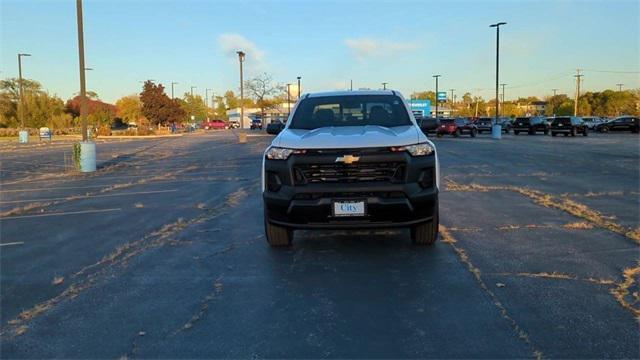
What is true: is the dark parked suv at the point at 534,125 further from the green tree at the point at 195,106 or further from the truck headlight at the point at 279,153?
the green tree at the point at 195,106

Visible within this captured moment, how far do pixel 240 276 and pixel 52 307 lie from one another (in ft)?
5.54

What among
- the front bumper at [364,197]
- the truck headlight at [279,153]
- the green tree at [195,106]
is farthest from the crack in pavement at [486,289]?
the green tree at [195,106]

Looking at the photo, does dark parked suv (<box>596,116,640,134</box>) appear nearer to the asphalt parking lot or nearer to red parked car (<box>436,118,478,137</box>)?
red parked car (<box>436,118,478,137</box>)

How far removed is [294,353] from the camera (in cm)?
365

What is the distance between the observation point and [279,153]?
5.96m

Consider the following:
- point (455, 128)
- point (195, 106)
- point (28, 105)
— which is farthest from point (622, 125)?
point (195, 106)

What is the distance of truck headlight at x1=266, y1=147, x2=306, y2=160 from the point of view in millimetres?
5864

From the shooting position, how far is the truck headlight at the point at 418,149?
5.80m

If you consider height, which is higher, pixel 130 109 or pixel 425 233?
pixel 130 109

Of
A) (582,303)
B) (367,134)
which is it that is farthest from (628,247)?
(367,134)

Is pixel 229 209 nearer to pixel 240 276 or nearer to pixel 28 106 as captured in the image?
pixel 240 276

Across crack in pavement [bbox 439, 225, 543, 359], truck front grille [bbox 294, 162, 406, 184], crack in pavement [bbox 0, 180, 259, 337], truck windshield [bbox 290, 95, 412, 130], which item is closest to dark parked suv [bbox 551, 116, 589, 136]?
crack in pavement [bbox 0, 180, 259, 337]

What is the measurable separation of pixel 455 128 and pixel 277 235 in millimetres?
40419

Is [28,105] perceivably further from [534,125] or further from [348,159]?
[348,159]
